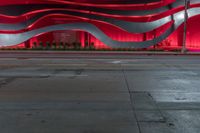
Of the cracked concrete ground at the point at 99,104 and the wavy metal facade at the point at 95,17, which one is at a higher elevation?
the wavy metal facade at the point at 95,17

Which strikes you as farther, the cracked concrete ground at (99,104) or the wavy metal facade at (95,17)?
the wavy metal facade at (95,17)

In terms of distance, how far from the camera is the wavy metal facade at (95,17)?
113 feet

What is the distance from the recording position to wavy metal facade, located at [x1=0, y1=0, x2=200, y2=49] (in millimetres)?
34594

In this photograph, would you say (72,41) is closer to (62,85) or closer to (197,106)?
(62,85)

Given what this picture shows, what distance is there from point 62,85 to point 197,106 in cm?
477

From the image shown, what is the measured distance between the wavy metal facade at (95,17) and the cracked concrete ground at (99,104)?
22669 mm

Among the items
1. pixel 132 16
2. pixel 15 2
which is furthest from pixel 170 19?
pixel 15 2

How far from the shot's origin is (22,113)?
682 centimetres

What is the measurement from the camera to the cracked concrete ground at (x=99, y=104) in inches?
232

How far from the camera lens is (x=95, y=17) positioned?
35.1 m

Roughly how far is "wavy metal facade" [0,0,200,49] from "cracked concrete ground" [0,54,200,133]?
74.4 ft

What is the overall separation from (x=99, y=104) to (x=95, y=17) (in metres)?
28.2

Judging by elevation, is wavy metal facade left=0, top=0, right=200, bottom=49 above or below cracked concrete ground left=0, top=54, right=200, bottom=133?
above

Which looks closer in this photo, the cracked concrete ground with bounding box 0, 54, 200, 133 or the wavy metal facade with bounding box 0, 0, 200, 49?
the cracked concrete ground with bounding box 0, 54, 200, 133
